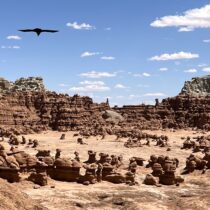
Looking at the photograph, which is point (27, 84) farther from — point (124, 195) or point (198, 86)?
point (124, 195)

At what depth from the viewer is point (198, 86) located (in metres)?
153

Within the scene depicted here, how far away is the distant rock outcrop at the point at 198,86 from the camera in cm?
14975

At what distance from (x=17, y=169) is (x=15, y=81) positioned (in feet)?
313

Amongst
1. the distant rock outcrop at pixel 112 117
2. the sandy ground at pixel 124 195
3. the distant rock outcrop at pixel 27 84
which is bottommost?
the sandy ground at pixel 124 195

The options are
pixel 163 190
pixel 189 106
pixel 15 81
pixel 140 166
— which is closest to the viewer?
pixel 163 190

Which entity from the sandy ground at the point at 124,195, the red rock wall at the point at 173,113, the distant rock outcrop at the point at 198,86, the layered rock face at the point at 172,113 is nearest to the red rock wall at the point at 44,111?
the layered rock face at the point at 172,113

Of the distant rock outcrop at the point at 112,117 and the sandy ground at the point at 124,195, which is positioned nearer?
the sandy ground at the point at 124,195

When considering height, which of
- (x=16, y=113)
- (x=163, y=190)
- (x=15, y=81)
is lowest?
(x=163, y=190)

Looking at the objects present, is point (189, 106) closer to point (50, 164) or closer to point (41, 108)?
point (41, 108)

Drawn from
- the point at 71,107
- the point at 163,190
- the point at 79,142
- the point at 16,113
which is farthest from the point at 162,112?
the point at 163,190

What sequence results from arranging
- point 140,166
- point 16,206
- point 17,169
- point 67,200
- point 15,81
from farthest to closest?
point 15,81
point 140,166
point 17,169
point 67,200
point 16,206

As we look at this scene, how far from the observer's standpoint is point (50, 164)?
39438 millimetres

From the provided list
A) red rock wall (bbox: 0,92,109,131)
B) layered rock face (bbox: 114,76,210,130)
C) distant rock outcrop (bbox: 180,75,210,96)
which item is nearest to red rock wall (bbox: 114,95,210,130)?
layered rock face (bbox: 114,76,210,130)

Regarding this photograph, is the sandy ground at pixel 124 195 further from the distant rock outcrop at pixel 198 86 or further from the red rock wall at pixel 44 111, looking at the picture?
the distant rock outcrop at pixel 198 86
